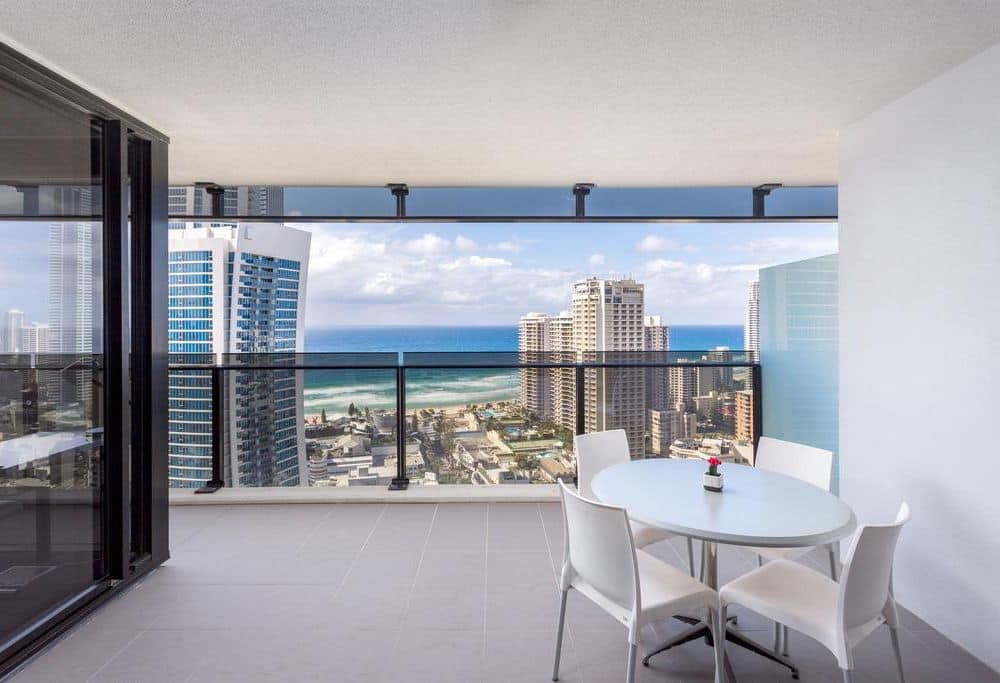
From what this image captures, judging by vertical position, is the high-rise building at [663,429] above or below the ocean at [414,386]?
below

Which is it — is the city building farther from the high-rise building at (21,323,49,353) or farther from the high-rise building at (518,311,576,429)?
the high-rise building at (518,311,576,429)

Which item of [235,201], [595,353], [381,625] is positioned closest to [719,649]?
[381,625]

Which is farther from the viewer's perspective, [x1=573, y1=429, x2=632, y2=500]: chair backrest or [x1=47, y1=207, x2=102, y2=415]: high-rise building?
[x1=573, y1=429, x2=632, y2=500]: chair backrest

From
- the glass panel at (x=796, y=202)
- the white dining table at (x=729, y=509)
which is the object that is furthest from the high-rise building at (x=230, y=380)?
the glass panel at (x=796, y=202)

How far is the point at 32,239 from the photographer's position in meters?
2.20

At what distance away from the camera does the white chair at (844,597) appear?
1622 mm

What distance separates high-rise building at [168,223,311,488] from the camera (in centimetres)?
439

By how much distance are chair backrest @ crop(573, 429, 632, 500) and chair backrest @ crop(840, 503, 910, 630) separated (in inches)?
50.9

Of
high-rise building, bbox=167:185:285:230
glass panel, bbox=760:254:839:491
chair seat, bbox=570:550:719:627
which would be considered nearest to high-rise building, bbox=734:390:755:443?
glass panel, bbox=760:254:839:491

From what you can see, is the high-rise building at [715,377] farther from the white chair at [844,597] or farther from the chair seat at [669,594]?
the chair seat at [669,594]

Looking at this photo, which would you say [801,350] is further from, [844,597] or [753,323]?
[844,597]

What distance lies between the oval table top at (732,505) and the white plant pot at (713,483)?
1.2 inches

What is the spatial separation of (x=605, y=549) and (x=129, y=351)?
104 inches

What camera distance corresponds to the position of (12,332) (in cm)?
209
